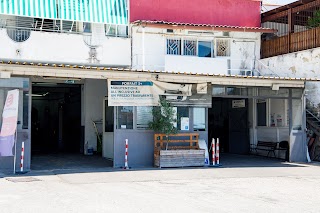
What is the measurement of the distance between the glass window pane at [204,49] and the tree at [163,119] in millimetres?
6662

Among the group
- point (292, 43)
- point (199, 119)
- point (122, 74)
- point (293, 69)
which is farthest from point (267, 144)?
point (122, 74)

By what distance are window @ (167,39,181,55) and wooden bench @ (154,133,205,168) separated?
20.4ft

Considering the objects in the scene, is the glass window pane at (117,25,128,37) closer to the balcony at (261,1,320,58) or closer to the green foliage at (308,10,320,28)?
the balcony at (261,1,320,58)

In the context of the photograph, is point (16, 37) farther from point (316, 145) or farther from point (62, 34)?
point (316, 145)

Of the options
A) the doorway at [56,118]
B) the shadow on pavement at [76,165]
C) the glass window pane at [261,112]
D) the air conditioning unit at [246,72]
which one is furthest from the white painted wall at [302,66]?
the doorway at [56,118]

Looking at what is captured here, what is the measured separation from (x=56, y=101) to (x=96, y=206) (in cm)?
2183

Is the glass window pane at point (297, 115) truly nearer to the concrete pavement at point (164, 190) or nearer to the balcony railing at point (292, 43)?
the balcony railing at point (292, 43)

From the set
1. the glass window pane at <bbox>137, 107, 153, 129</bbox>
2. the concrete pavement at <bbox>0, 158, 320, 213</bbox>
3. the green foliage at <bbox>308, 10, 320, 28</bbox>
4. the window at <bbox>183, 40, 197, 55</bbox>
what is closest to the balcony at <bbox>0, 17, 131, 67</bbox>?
the window at <bbox>183, 40, 197, 55</bbox>

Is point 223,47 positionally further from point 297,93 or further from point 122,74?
point 122,74

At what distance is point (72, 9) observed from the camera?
776 inches

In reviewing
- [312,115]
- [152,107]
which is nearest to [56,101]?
[152,107]

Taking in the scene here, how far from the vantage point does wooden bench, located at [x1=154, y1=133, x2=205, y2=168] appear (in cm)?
1617

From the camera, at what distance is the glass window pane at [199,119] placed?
57.3 ft

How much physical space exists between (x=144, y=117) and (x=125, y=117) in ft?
2.38
